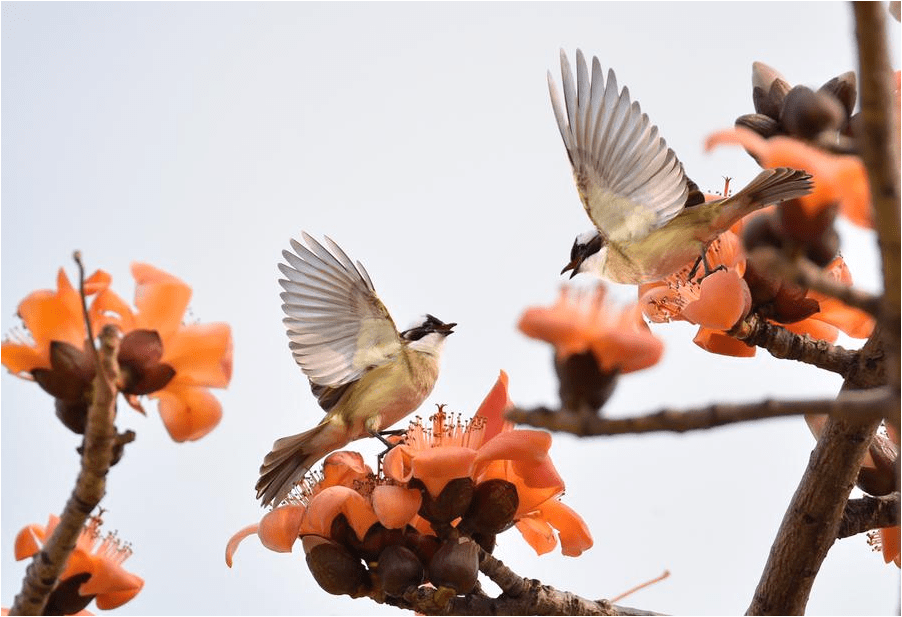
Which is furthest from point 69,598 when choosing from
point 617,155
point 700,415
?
point 617,155

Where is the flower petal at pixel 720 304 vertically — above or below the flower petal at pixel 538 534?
above

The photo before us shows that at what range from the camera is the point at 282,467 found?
10.8ft

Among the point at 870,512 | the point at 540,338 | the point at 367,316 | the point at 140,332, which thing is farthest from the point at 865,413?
the point at 367,316

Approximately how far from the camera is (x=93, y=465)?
153 centimetres

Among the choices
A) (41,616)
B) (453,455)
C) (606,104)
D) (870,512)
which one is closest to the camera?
(41,616)

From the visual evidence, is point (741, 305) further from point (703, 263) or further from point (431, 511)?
point (703, 263)

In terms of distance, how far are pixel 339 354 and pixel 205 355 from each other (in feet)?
5.67

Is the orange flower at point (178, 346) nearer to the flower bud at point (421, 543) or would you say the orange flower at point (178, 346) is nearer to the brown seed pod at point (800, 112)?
the flower bud at point (421, 543)

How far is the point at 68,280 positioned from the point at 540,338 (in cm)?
83

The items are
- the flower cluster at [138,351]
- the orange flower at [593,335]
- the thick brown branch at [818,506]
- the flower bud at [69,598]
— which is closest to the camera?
the orange flower at [593,335]

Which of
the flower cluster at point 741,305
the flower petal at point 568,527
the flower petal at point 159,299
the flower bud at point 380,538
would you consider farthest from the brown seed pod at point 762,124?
the flower petal at point 159,299

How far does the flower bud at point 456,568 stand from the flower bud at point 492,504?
0.08 m

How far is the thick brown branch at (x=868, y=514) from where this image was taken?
2500mm

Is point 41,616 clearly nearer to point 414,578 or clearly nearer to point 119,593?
point 119,593
